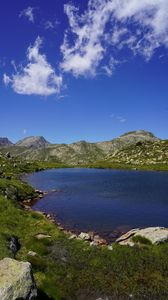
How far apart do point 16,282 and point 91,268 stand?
1178 centimetres

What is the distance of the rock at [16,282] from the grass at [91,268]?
5248mm

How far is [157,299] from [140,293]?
54.7 inches

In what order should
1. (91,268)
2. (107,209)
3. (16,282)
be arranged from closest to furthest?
(16,282) < (91,268) < (107,209)

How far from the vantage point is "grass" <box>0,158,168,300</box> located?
26.0m

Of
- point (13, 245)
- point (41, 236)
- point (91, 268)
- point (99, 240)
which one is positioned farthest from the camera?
point (99, 240)

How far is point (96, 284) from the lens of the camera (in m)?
27.1

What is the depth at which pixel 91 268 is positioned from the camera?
29.7m

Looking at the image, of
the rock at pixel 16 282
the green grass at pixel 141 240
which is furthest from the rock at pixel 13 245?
the green grass at pixel 141 240

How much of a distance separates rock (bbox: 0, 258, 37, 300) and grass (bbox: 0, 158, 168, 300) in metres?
5.25

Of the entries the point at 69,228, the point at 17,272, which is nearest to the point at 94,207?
the point at 69,228

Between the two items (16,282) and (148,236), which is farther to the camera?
(148,236)

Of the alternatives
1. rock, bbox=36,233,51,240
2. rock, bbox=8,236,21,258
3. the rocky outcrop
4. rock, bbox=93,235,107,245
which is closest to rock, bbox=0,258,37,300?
rock, bbox=8,236,21,258

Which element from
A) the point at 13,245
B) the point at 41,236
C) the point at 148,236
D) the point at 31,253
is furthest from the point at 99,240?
the point at 13,245

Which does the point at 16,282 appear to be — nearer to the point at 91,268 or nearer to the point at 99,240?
the point at 91,268
